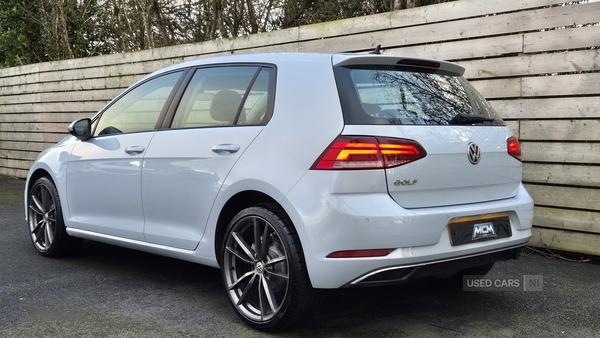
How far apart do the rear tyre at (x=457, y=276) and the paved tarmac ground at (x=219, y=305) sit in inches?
2.4

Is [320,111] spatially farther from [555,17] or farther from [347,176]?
[555,17]

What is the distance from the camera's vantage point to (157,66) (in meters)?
9.30

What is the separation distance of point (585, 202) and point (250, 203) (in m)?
3.12

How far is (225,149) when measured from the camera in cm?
387

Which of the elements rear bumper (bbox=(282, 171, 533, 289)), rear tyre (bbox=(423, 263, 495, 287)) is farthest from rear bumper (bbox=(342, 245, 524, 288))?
rear tyre (bbox=(423, 263, 495, 287))

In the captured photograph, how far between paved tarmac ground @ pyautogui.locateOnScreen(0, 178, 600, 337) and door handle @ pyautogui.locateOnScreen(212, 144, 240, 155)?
101cm

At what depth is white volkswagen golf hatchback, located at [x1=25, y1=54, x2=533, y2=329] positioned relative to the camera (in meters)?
3.26

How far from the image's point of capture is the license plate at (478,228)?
344 centimetres

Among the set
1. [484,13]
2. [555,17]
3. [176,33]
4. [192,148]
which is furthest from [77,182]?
[176,33]

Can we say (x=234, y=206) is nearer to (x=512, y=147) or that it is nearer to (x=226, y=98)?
(x=226, y=98)

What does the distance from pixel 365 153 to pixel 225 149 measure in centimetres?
98

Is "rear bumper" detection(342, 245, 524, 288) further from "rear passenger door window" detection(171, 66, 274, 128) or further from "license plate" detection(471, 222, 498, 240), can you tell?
"rear passenger door window" detection(171, 66, 274, 128)

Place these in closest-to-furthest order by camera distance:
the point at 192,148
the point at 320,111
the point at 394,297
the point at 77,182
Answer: the point at 320,111
the point at 192,148
the point at 394,297
the point at 77,182

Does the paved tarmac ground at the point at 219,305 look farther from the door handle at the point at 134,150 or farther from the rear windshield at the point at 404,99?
the rear windshield at the point at 404,99
